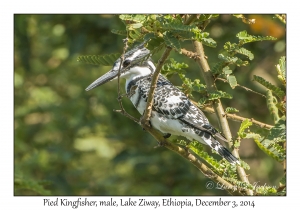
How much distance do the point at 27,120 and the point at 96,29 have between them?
1.24 meters

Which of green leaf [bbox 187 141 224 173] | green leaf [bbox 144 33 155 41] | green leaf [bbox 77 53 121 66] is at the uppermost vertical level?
green leaf [bbox 77 53 121 66]

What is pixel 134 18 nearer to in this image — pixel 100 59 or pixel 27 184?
pixel 100 59

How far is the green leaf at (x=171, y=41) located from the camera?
216cm

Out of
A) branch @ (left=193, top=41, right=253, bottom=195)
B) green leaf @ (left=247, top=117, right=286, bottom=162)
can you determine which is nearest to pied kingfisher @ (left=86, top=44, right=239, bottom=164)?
branch @ (left=193, top=41, right=253, bottom=195)

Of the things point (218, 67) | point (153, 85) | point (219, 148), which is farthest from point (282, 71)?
point (153, 85)

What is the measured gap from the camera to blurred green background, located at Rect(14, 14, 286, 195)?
15.7 feet

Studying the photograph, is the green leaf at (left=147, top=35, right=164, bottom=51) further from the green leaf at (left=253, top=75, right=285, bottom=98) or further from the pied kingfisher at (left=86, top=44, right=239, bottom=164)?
the pied kingfisher at (left=86, top=44, right=239, bottom=164)

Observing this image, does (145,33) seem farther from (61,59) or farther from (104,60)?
(61,59)

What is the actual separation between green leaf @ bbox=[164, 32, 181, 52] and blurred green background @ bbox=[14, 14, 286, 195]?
2.26 metres

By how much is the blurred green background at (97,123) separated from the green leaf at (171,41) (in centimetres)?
226

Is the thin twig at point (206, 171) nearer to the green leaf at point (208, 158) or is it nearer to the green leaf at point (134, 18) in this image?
the green leaf at point (208, 158)

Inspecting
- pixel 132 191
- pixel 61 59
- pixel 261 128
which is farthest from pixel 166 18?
pixel 61 59

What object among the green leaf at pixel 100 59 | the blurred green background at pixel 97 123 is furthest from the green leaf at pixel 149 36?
the blurred green background at pixel 97 123

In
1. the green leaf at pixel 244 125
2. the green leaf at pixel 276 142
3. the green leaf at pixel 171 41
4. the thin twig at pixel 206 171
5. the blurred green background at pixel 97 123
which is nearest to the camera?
the green leaf at pixel 171 41
